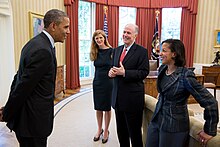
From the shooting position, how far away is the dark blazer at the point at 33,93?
1326 millimetres

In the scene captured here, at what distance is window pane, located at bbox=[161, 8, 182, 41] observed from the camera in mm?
7586

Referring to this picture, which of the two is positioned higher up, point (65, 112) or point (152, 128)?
point (152, 128)

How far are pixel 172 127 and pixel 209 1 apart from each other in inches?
272

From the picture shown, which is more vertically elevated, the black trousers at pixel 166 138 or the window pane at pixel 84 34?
the window pane at pixel 84 34

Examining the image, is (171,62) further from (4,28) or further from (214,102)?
(4,28)

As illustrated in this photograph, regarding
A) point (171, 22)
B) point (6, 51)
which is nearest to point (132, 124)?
point (6, 51)

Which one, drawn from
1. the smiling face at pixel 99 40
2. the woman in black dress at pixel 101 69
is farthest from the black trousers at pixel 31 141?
the smiling face at pixel 99 40

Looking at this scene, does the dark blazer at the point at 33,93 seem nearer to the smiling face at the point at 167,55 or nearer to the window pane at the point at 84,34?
the smiling face at the point at 167,55

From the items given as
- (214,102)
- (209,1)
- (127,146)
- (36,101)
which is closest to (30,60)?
(36,101)

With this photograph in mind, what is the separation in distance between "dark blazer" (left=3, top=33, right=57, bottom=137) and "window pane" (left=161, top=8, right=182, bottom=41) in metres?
6.96

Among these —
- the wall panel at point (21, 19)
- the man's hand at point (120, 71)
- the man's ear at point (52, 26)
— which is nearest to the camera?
the man's ear at point (52, 26)

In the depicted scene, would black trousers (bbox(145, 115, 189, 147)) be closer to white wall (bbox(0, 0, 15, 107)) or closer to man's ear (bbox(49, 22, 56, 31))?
man's ear (bbox(49, 22, 56, 31))

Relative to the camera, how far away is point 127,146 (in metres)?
2.34

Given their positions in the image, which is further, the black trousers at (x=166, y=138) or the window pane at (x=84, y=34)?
the window pane at (x=84, y=34)
